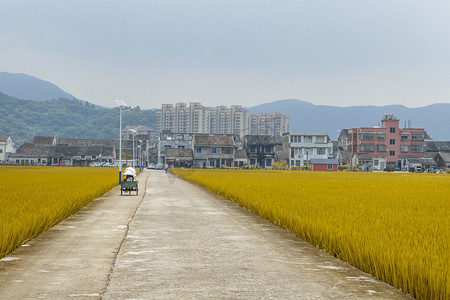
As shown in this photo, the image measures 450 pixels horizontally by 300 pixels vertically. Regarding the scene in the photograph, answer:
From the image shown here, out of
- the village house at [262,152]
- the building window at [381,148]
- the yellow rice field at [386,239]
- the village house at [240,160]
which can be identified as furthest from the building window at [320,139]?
the yellow rice field at [386,239]

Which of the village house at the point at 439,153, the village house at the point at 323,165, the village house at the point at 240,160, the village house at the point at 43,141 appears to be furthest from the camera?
the village house at the point at 43,141

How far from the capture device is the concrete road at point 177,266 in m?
7.03

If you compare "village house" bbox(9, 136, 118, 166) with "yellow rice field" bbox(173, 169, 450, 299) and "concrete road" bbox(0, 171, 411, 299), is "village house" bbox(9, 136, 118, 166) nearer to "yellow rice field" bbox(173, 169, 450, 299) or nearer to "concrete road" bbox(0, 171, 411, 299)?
"yellow rice field" bbox(173, 169, 450, 299)

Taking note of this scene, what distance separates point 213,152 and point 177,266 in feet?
388

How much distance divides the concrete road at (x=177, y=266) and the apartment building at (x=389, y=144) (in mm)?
109293

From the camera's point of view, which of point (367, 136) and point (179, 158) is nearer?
point (367, 136)

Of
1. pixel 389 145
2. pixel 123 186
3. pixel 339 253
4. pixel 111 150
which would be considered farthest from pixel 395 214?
pixel 111 150

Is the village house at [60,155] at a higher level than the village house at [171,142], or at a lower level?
lower

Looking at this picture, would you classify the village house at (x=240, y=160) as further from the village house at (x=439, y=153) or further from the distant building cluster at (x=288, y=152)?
the village house at (x=439, y=153)

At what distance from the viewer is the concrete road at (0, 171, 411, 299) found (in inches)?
277

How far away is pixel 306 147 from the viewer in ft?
383

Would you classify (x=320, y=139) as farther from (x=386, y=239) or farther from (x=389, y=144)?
(x=386, y=239)

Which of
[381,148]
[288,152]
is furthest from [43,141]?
[381,148]

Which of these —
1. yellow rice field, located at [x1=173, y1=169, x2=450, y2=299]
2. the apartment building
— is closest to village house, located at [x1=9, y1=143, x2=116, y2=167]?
the apartment building
